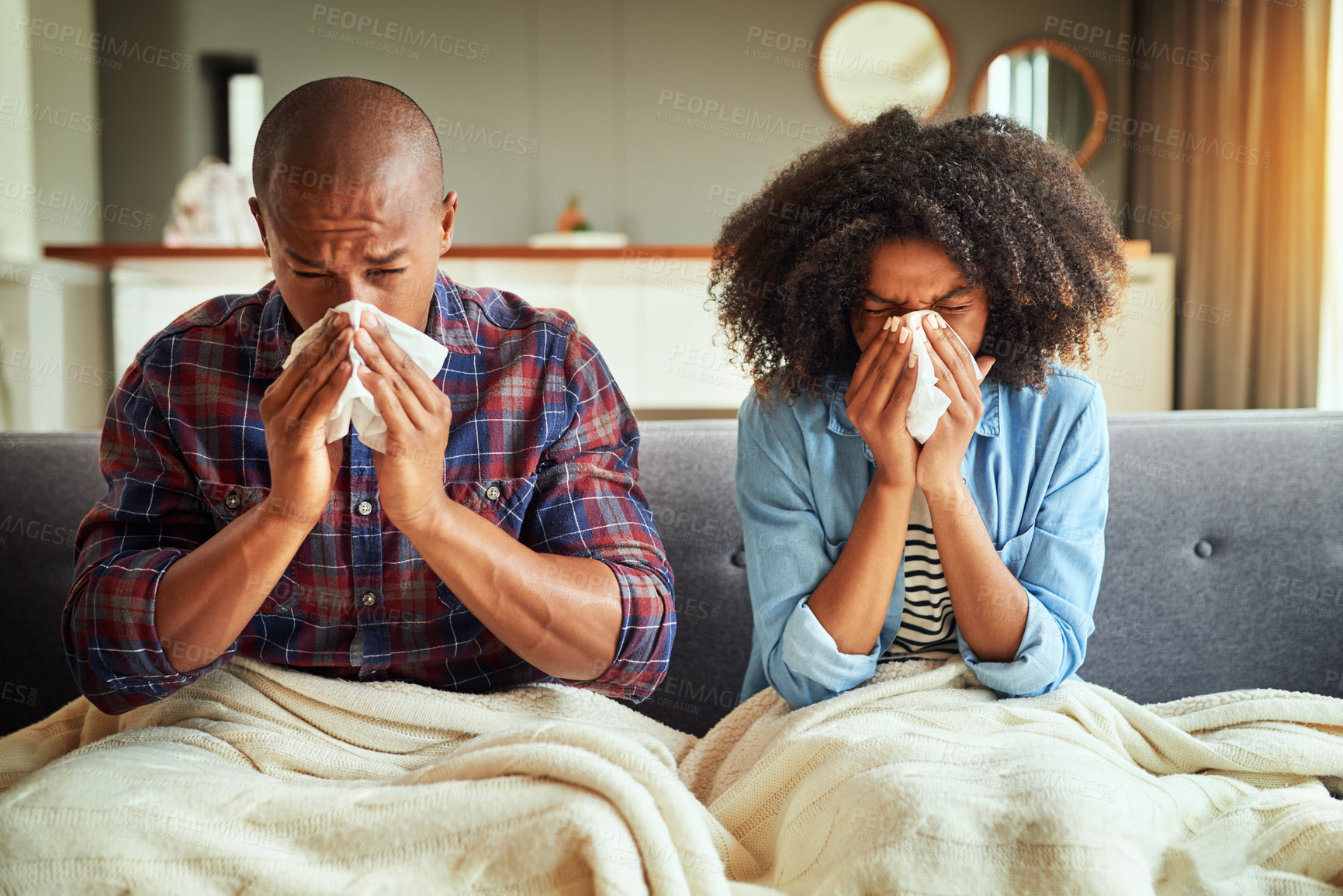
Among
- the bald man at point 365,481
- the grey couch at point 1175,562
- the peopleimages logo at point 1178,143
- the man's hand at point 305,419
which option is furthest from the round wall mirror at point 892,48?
the man's hand at point 305,419

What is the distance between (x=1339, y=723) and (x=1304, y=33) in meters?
3.60

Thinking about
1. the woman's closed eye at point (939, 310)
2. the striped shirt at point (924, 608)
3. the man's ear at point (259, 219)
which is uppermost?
the man's ear at point (259, 219)

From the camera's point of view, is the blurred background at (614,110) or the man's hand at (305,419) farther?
the blurred background at (614,110)

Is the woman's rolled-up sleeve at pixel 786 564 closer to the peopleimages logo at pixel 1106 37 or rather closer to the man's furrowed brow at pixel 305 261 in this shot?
the man's furrowed brow at pixel 305 261

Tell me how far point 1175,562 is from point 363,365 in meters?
1.17

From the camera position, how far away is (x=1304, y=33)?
384 centimetres

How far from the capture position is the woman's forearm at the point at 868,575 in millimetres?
1174

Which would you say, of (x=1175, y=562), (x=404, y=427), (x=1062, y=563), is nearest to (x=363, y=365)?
(x=404, y=427)

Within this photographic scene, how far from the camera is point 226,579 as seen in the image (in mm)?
1017

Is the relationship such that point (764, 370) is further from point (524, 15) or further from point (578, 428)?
point (524, 15)

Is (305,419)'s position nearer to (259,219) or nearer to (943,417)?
(259,219)

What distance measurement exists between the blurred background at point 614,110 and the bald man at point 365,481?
11.4 ft

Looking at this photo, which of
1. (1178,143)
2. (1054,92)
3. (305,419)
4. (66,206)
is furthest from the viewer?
(1054,92)

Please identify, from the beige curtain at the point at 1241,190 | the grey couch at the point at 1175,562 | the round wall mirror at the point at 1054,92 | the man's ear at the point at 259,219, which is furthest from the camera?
the round wall mirror at the point at 1054,92
